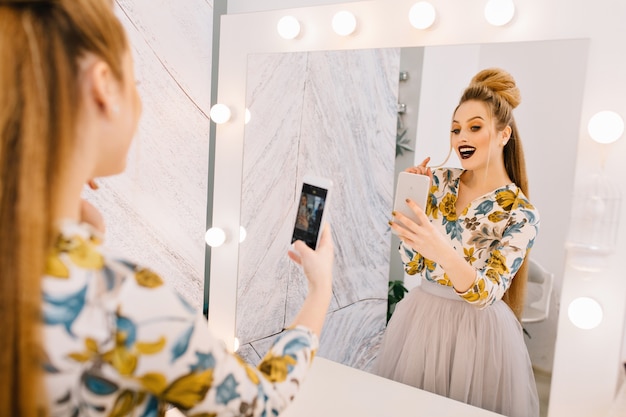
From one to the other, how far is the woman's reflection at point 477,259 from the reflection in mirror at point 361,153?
22 millimetres

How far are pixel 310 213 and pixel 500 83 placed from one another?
1.13 feet

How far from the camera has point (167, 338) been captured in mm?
427

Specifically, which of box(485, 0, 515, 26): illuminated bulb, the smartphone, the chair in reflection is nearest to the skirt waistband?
the chair in reflection

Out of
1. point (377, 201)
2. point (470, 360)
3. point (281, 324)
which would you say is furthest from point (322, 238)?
point (281, 324)

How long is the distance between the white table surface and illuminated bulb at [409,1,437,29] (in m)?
0.62

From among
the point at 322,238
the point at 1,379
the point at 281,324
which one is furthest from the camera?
the point at 281,324

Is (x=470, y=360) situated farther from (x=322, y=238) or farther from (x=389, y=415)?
(x=322, y=238)

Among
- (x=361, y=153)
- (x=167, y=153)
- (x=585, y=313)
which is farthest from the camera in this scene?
(x=167, y=153)

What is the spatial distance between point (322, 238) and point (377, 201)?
0.76 feet

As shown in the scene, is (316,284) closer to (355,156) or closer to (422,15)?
(355,156)

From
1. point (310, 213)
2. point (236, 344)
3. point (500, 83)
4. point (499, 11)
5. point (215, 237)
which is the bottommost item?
point (236, 344)

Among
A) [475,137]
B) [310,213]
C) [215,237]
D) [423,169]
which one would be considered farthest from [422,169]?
[215,237]

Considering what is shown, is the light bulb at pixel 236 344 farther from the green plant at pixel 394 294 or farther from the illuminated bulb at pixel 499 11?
the illuminated bulb at pixel 499 11

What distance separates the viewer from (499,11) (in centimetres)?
78
